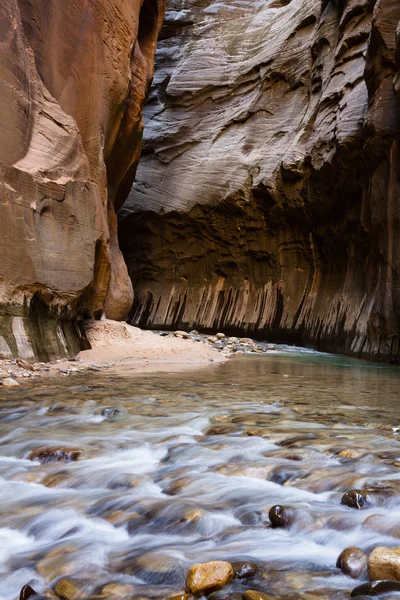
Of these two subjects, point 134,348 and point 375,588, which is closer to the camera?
point 375,588

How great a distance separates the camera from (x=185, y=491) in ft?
10.0

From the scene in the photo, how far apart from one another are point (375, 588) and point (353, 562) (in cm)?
24

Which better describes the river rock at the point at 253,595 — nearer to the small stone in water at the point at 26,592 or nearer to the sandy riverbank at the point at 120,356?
the small stone in water at the point at 26,592

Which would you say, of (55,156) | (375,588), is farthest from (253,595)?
(55,156)

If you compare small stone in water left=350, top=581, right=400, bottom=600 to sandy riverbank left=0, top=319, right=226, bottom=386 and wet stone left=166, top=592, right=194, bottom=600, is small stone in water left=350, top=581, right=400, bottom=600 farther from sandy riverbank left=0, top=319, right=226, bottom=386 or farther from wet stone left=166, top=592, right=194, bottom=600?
sandy riverbank left=0, top=319, right=226, bottom=386

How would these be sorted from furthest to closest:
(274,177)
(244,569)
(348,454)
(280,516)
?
(274,177), (348,454), (280,516), (244,569)

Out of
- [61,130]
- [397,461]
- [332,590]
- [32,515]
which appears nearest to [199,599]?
[332,590]

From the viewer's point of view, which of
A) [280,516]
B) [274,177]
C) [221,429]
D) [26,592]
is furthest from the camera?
[274,177]

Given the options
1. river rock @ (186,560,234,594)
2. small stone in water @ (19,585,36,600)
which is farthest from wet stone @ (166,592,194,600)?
small stone in water @ (19,585,36,600)

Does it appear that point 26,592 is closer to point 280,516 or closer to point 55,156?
point 280,516

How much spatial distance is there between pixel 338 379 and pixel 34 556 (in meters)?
6.52

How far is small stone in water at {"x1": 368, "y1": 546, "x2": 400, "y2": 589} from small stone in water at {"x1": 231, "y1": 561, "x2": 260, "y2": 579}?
42 cm

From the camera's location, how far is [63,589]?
2057 millimetres

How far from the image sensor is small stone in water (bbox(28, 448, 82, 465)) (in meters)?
3.67
